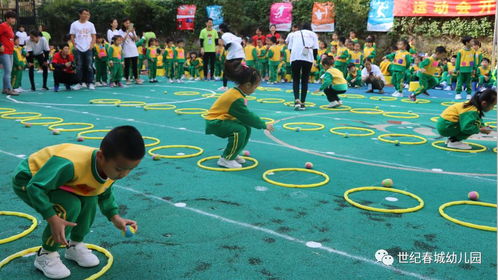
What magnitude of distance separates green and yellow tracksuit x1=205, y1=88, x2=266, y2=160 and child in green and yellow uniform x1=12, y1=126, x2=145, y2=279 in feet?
9.55

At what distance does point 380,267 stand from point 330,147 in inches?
161

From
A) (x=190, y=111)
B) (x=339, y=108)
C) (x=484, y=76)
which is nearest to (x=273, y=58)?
(x=339, y=108)

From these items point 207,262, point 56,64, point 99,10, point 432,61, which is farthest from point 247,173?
point 99,10

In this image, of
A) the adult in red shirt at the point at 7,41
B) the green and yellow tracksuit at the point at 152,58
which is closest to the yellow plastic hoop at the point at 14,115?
the adult in red shirt at the point at 7,41

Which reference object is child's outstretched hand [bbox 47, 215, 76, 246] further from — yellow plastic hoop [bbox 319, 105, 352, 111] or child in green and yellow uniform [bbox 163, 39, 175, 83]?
child in green and yellow uniform [bbox 163, 39, 175, 83]

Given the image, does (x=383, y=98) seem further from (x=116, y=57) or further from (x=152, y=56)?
(x=152, y=56)

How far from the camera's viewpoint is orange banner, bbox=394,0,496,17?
20625 millimetres

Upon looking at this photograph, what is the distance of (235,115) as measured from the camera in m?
6.07

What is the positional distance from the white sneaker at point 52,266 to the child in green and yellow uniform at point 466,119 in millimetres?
6078

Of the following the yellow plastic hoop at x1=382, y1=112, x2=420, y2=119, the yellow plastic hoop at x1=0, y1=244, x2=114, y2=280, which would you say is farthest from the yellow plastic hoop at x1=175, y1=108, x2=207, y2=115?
the yellow plastic hoop at x1=0, y1=244, x2=114, y2=280

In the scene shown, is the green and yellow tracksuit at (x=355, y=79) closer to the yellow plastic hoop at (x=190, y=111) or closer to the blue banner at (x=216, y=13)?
the yellow plastic hoop at (x=190, y=111)

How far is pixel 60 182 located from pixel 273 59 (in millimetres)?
16829

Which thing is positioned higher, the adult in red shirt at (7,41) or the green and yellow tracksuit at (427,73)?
the adult in red shirt at (7,41)

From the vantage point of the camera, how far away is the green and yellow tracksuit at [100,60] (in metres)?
15.8
